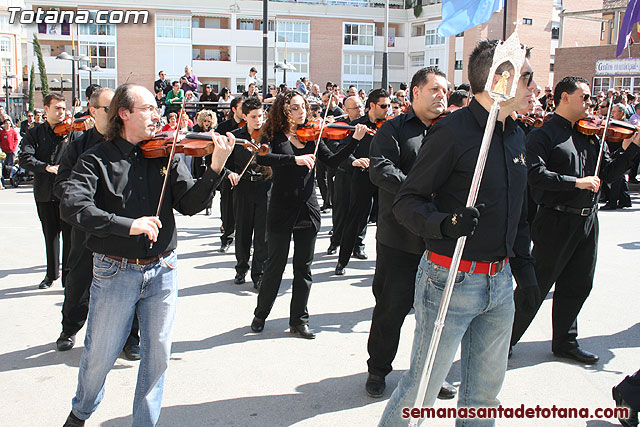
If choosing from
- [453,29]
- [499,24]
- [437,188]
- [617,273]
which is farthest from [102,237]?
[499,24]

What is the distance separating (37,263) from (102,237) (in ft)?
17.6

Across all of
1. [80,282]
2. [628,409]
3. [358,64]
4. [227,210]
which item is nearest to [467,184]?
[628,409]

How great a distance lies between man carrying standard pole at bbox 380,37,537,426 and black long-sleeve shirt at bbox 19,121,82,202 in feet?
16.1

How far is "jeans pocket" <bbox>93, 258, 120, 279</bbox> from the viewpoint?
338cm

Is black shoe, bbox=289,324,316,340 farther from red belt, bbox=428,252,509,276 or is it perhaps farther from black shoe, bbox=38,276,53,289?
black shoe, bbox=38,276,53,289

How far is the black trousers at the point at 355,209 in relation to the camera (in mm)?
7551

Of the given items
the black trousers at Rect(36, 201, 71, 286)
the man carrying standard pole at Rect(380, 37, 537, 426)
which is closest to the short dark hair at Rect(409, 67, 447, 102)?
the man carrying standard pole at Rect(380, 37, 537, 426)

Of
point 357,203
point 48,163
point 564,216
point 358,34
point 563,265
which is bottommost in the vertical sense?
point 563,265

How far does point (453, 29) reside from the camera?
9570mm

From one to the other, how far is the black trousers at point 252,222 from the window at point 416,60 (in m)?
58.1

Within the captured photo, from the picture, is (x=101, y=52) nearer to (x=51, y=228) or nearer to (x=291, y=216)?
(x=51, y=228)

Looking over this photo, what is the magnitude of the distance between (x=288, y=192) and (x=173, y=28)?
2196 inches

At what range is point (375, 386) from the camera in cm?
430

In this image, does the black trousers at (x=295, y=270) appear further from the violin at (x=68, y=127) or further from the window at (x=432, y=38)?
the window at (x=432, y=38)
